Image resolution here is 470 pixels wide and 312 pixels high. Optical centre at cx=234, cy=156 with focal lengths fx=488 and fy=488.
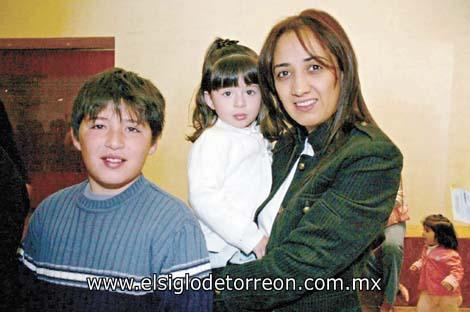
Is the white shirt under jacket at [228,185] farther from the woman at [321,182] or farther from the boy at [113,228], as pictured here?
the boy at [113,228]

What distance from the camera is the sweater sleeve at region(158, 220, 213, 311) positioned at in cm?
91

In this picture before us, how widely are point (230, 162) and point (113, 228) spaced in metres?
0.39

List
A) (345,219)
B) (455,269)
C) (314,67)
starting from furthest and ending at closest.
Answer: (455,269), (314,67), (345,219)

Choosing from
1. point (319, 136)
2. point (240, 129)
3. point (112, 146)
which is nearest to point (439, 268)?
point (240, 129)

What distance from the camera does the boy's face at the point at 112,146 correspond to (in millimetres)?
958

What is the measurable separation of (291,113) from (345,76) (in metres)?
0.14

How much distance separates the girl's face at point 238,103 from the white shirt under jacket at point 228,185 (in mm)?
29

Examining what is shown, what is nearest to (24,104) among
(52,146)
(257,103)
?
(52,146)

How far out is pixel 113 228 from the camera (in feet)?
3.17

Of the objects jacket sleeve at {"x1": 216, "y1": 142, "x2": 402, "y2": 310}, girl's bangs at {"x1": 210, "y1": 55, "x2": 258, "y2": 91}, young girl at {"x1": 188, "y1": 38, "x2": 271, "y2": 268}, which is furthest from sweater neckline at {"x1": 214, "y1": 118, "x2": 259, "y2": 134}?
jacket sleeve at {"x1": 216, "y1": 142, "x2": 402, "y2": 310}

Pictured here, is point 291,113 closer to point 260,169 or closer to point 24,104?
point 260,169

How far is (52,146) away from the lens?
2.54 metres

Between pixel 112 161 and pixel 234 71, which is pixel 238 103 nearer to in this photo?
pixel 234 71

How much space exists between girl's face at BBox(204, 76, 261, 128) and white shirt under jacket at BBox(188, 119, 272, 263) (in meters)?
0.03
